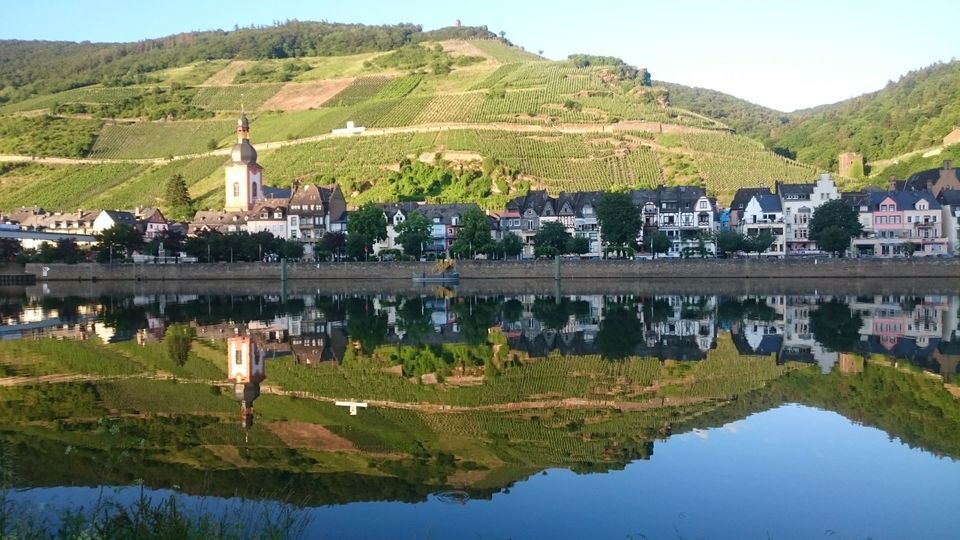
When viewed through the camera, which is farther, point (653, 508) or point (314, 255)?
point (314, 255)

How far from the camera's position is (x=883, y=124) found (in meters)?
142

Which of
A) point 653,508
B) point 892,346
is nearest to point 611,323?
point 892,346

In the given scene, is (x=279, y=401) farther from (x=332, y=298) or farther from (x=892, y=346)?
(x=332, y=298)

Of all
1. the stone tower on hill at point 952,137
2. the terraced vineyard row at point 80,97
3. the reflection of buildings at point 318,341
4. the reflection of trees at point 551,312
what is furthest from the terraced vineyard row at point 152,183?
the stone tower on hill at point 952,137

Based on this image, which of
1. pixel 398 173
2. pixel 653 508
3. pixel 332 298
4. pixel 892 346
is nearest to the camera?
pixel 653 508

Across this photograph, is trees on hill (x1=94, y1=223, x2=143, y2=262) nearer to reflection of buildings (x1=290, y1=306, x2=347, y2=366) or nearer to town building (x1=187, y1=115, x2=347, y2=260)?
town building (x1=187, y1=115, x2=347, y2=260)

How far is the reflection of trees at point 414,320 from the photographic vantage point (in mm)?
36775

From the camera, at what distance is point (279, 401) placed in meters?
21.5

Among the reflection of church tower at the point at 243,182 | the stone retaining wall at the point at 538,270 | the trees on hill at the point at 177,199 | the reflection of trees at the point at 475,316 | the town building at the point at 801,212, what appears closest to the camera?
the reflection of trees at the point at 475,316

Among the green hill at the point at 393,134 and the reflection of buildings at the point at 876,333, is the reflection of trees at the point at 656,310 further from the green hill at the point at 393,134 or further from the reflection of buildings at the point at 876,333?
the green hill at the point at 393,134

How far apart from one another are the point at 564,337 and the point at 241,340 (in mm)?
11737

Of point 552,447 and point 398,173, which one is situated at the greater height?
point 398,173

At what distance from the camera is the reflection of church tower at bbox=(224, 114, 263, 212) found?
109 metres

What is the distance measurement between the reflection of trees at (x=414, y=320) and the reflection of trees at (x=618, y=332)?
6.96 metres
